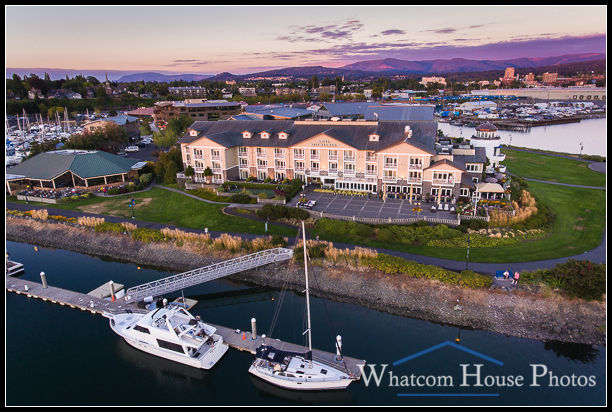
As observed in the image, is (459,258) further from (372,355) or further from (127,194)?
(127,194)

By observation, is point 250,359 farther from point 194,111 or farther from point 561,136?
point 561,136

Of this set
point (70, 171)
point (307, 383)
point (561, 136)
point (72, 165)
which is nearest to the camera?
point (307, 383)

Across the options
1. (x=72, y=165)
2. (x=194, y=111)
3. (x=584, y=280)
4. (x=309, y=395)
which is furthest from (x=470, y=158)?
(x=194, y=111)

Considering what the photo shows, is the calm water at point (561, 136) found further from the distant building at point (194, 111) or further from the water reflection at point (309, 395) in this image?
the water reflection at point (309, 395)

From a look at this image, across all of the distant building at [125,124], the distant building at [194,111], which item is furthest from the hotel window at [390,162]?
the distant building at [194,111]

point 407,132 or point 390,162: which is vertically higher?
point 407,132

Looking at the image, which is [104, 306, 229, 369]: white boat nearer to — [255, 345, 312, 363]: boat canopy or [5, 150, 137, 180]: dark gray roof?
[255, 345, 312, 363]: boat canopy
